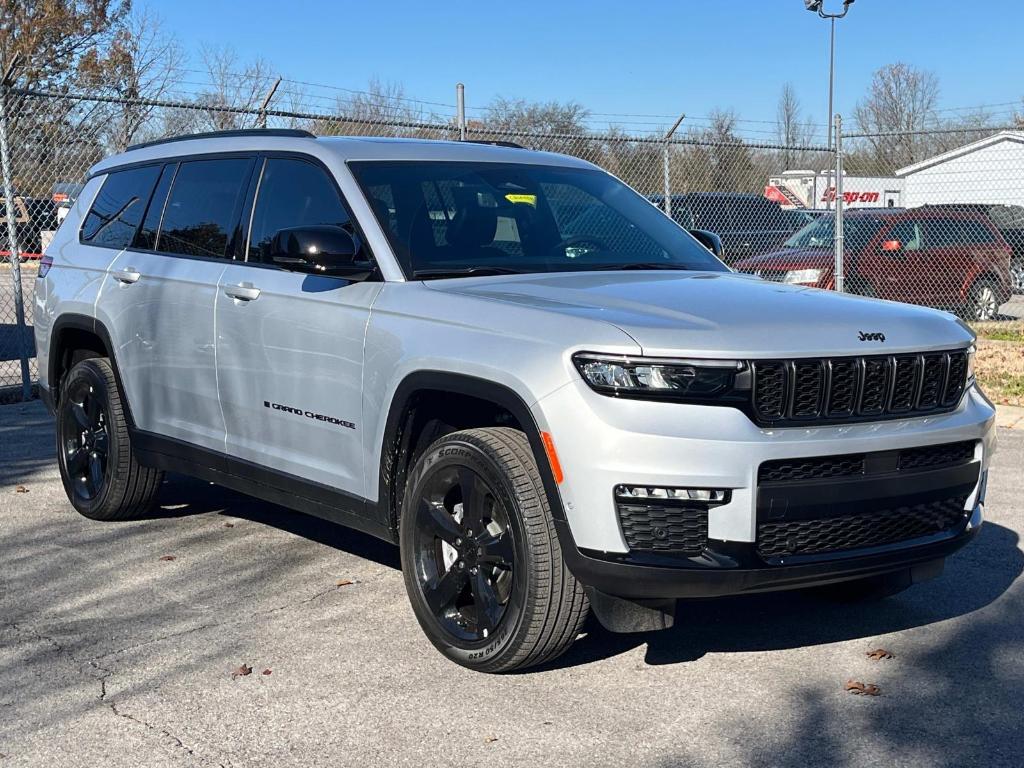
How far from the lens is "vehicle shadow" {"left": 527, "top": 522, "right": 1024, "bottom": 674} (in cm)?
464

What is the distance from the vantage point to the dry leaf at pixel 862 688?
4.15 m

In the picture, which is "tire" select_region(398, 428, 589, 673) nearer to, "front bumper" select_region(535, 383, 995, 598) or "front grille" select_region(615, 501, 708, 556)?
"front bumper" select_region(535, 383, 995, 598)

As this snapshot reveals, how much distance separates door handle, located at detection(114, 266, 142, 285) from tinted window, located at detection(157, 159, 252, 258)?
0.17 m

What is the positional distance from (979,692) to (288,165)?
3.46 m

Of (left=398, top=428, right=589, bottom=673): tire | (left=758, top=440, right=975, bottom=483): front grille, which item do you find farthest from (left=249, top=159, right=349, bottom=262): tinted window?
(left=758, top=440, right=975, bottom=483): front grille

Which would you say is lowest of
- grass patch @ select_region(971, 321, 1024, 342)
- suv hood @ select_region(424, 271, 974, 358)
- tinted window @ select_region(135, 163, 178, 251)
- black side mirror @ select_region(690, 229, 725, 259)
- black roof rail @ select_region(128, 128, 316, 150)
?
grass patch @ select_region(971, 321, 1024, 342)

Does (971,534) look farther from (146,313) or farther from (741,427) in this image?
(146,313)

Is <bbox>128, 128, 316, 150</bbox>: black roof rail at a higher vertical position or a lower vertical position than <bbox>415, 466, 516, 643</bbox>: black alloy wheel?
higher

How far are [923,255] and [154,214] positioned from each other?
43.1 ft

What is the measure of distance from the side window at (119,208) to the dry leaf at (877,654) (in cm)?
411

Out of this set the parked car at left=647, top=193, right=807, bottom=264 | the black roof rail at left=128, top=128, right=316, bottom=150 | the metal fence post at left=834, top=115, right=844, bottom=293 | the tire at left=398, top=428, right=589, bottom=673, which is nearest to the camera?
the tire at left=398, top=428, right=589, bottom=673

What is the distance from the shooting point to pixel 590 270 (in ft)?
16.7

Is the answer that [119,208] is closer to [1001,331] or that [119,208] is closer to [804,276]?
[804,276]

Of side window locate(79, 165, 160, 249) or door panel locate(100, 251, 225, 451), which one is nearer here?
door panel locate(100, 251, 225, 451)
